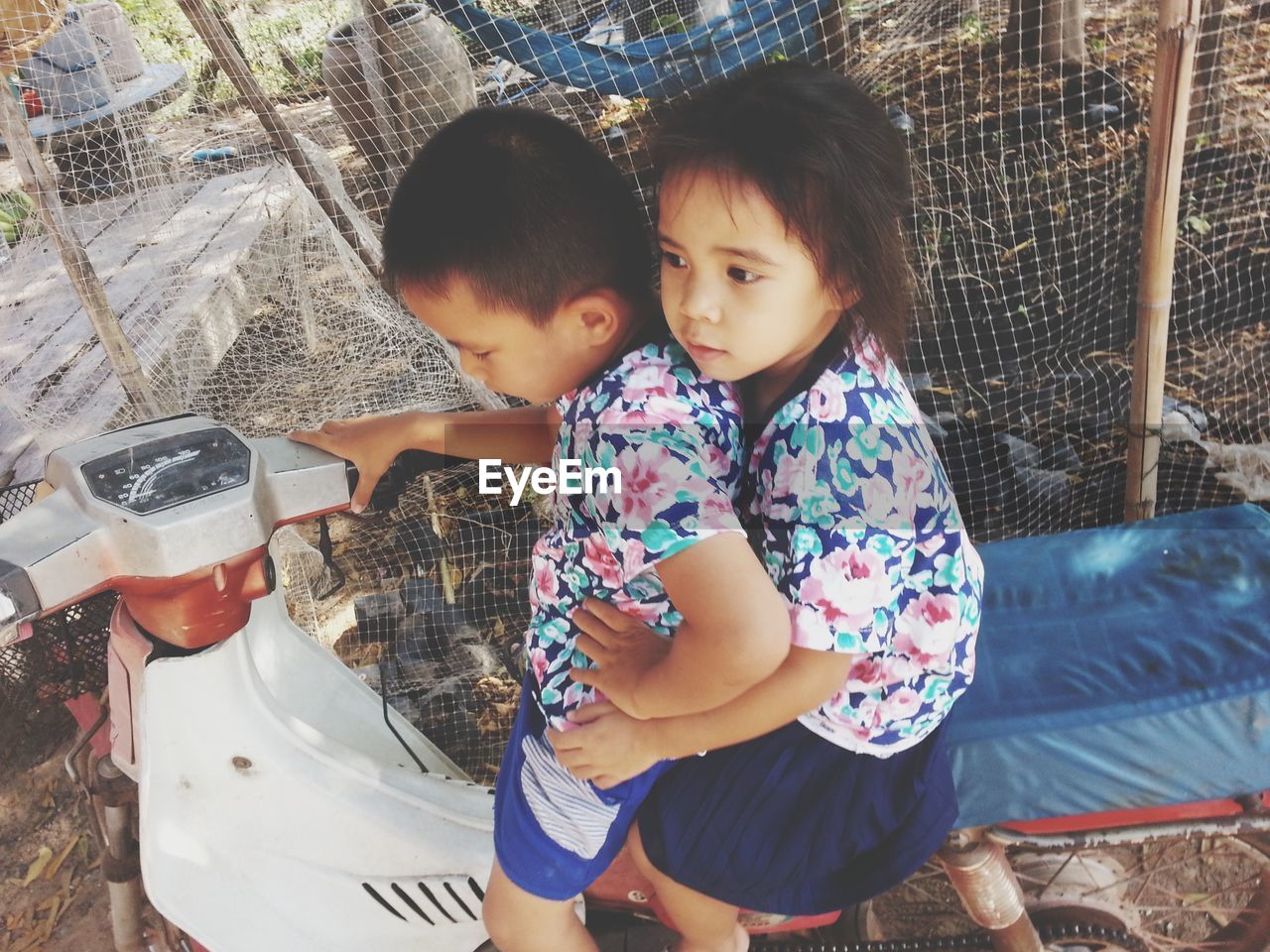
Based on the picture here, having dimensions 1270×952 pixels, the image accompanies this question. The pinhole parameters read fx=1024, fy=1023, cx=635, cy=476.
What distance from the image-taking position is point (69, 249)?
2330mm

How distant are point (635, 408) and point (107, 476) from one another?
1.73ft

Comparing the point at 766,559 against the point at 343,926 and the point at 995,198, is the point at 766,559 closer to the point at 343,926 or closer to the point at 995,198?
the point at 343,926

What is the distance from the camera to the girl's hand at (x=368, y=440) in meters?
1.19

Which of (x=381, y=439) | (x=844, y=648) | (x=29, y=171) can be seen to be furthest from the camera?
(x=29, y=171)

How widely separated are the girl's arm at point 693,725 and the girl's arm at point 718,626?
4 centimetres

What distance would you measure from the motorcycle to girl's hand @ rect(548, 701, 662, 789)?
0.28 m

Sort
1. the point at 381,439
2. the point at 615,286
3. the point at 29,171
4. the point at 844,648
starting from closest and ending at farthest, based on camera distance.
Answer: the point at 844,648 → the point at 615,286 → the point at 381,439 → the point at 29,171

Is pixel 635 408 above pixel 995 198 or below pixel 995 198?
above

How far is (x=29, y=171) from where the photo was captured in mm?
2230

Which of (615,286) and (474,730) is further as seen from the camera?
(474,730)

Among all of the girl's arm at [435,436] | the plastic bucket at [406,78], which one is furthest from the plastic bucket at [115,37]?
the girl's arm at [435,436]

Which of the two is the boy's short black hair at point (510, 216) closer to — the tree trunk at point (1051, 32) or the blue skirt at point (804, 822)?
the blue skirt at point (804, 822)

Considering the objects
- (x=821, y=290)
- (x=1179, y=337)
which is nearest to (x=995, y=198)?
(x=1179, y=337)

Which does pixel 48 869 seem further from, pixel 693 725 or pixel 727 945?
pixel 693 725
